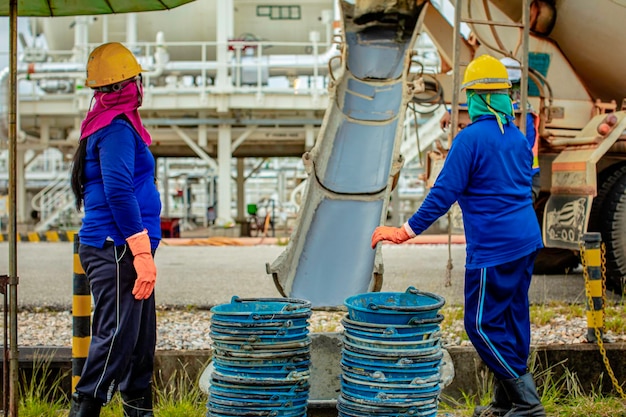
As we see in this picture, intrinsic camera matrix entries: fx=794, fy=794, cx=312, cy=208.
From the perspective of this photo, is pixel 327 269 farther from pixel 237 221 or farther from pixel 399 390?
pixel 237 221

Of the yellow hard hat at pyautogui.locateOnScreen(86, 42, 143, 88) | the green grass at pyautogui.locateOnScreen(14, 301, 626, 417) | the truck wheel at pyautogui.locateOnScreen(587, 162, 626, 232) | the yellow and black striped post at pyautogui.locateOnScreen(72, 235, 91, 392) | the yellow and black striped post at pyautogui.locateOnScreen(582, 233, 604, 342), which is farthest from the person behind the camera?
the truck wheel at pyautogui.locateOnScreen(587, 162, 626, 232)

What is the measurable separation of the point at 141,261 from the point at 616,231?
14.4 ft

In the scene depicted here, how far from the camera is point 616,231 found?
6.26 m

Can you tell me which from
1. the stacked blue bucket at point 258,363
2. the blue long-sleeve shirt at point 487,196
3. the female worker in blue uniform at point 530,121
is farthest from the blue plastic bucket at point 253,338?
the female worker in blue uniform at point 530,121

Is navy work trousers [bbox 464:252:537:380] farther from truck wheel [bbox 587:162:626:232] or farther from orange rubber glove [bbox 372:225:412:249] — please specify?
truck wheel [bbox 587:162:626:232]

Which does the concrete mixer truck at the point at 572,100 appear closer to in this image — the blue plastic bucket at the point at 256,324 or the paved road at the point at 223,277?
the paved road at the point at 223,277

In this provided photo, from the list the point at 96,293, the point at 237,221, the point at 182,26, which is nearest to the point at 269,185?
the point at 237,221

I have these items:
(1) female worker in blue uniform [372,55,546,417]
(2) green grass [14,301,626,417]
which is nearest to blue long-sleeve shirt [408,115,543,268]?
(1) female worker in blue uniform [372,55,546,417]

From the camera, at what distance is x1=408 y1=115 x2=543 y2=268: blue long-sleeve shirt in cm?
333

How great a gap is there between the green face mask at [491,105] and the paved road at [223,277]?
2.89 meters

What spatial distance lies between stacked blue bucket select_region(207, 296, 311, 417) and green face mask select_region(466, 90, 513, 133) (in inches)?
47.8

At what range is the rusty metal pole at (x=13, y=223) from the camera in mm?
3398

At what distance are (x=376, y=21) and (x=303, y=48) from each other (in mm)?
11308

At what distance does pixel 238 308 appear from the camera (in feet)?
10.4
